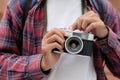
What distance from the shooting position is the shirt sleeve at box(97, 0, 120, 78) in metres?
0.79

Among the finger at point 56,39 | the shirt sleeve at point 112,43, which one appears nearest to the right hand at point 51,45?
the finger at point 56,39

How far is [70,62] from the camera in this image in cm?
79

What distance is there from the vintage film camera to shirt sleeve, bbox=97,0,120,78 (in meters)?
0.06

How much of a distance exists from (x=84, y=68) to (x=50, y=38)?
125 millimetres

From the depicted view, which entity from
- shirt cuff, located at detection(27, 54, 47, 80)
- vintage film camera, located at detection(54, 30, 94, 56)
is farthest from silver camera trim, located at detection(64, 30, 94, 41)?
shirt cuff, located at detection(27, 54, 47, 80)

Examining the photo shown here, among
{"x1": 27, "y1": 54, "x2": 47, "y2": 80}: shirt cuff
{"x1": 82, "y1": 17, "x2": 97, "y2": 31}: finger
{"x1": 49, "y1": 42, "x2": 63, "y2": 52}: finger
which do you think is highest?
{"x1": 82, "y1": 17, "x2": 97, "y2": 31}: finger

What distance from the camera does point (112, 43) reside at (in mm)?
797

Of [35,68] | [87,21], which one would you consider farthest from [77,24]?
[35,68]

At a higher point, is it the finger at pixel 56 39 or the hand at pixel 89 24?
the hand at pixel 89 24

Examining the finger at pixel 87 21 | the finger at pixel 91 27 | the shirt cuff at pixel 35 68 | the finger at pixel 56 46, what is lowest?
the shirt cuff at pixel 35 68

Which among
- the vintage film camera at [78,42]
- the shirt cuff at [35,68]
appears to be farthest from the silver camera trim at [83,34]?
the shirt cuff at [35,68]

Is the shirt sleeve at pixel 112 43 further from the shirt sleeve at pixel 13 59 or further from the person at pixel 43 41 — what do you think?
the shirt sleeve at pixel 13 59

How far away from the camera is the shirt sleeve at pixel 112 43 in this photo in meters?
0.79

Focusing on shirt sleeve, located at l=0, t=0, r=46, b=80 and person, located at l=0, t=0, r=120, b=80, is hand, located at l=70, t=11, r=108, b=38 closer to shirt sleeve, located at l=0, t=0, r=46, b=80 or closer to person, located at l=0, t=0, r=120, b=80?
person, located at l=0, t=0, r=120, b=80
